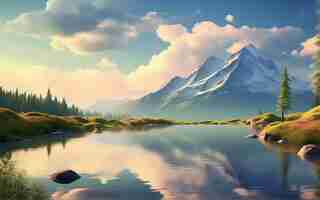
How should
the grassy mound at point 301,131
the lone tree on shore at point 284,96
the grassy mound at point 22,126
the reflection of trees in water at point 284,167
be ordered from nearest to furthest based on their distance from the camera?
the reflection of trees in water at point 284,167 → the grassy mound at point 301,131 → the grassy mound at point 22,126 → the lone tree on shore at point 284,96

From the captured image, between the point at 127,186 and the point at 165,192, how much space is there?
437cm

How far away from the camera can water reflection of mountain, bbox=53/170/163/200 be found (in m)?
26.5

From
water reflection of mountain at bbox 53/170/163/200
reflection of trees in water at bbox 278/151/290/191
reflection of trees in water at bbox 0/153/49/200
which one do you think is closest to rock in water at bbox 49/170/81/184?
water reflection of mountain at bbox 53/170/163/200

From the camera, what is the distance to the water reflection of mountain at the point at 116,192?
26500mm

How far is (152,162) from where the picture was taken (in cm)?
4538

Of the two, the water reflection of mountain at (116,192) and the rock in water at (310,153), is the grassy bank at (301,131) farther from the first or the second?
the water reflection of mountain at (116,192)

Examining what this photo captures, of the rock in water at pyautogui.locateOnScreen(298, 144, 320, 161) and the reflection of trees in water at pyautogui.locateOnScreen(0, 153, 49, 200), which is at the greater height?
the rock in water at pyautogui.locateOnScreen(298, 144, 320, 161)

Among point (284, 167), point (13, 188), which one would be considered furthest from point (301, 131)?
point (13, 188)

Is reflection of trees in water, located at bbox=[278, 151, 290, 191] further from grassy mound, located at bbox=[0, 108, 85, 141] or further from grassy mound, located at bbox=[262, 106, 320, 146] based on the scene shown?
grassy mound, located at bbox=[0, 108, 85, 141]

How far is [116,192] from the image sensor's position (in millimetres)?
28344

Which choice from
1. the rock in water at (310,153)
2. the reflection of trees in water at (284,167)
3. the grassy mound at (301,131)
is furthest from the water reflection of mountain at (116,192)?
the grassy mound at (301,131)

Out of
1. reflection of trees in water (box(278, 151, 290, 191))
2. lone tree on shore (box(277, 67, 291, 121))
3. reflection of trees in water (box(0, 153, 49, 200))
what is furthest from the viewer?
lone tree on shore (box(277, 67, 291, 121))

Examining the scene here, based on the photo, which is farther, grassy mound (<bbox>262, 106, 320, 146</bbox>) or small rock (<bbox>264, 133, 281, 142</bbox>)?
small rock (<bbox>264, 133, 281, 142</bbox>)

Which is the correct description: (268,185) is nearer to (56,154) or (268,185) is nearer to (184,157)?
(184,157)
